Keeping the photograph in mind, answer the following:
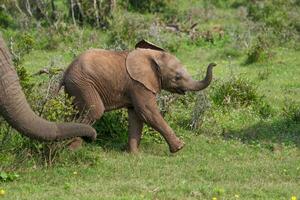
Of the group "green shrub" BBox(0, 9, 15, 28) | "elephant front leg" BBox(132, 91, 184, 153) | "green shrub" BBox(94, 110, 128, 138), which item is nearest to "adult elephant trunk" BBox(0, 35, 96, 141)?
"elephant front leg" BBox(132, 91, 184, 153)

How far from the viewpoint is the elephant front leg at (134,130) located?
407 inches

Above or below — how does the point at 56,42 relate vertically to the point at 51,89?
below

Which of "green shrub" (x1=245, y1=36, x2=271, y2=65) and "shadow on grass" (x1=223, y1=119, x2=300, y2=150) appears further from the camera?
"green shrub" (x1=245, y1=36, x2=271, y2=65)

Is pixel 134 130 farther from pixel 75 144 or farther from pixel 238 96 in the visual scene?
pixel 238 96

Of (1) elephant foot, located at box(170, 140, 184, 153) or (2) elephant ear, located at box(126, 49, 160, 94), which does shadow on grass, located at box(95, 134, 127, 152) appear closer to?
(1) elephant foot, located at box(170, 140, 184, 153)

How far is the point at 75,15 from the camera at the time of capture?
79.0 ft

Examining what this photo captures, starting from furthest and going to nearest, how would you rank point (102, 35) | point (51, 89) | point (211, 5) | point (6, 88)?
point (211, 5), point (102, 35), point (51, 89), point (6, 88)

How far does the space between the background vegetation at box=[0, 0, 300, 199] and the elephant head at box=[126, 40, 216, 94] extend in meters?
0.93

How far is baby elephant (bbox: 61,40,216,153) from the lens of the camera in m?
10.0

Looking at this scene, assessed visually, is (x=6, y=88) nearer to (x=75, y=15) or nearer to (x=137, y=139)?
(x=137, y=139)

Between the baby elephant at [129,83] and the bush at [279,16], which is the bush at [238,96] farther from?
the bush at [279,16]

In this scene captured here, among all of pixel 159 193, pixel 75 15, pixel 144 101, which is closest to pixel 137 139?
pixel 144 101

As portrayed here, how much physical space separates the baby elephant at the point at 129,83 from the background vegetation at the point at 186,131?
0.86 feet

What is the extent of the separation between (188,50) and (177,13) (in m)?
7.47
